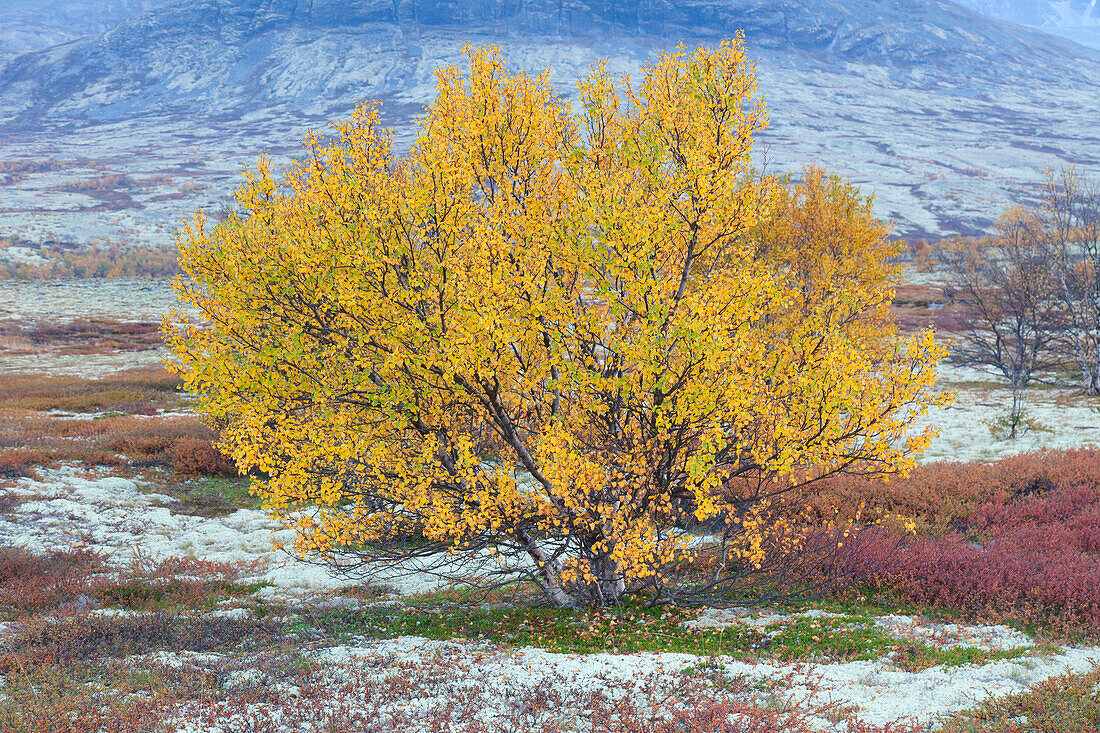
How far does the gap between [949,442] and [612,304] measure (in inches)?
897

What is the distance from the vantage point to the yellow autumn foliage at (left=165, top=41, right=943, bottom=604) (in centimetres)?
1000

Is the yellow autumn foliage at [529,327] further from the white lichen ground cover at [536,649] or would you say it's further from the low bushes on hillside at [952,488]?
the low bushes on hillside at [952,488]

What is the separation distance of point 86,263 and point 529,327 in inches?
5270

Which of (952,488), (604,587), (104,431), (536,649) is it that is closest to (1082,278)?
(952,488)

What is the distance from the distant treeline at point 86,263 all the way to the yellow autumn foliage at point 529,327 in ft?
363

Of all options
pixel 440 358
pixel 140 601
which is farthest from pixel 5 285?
pixel 440 358

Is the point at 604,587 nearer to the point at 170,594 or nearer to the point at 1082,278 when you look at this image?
the point at 170,594

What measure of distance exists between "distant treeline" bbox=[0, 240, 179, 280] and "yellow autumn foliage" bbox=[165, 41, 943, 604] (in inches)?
4360

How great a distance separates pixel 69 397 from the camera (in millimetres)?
33969

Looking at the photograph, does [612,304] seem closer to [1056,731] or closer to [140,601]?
[1056,731]

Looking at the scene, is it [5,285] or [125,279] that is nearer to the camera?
[5,285]

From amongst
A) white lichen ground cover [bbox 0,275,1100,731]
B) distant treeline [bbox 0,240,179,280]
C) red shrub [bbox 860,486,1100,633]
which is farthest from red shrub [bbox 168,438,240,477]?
distant treeline [bbox 0,240,179,280]

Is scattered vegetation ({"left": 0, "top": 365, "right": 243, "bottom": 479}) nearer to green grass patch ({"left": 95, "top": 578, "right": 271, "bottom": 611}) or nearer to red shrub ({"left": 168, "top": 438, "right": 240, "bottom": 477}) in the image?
red shrub ({"left": 168, "top": 438, "right": 240, "bottom": 477})

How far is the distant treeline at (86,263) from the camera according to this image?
106 metres
